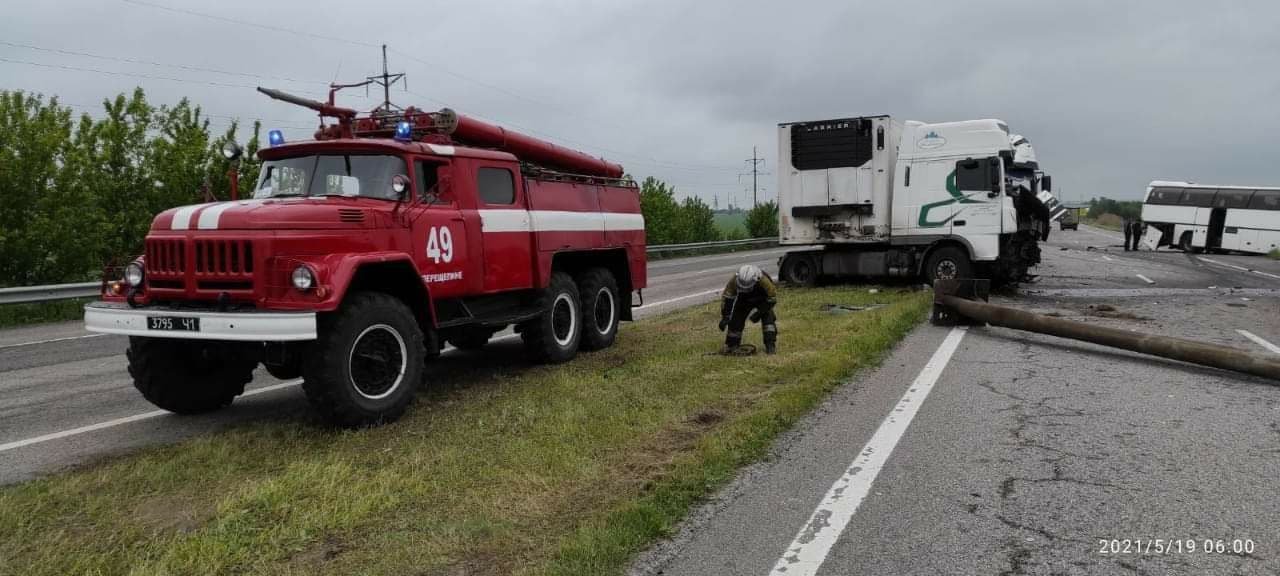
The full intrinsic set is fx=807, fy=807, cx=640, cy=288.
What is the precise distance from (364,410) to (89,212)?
13324mm

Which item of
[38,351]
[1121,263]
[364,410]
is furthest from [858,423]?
[1121,263]

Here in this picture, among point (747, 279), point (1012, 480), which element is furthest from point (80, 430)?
point (1012, 480)

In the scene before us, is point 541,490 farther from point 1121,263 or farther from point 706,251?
point 706,251

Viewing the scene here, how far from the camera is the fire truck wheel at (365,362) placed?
5.61 metres

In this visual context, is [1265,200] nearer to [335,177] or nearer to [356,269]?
[335,177]

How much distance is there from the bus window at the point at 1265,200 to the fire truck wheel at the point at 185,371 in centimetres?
3794

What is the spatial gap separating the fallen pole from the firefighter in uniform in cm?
328

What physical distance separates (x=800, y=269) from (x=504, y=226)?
11364 mm

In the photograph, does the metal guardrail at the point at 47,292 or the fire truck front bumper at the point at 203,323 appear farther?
the metal guardrail at the point at 47,292

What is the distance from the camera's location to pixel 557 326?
29.2 feet

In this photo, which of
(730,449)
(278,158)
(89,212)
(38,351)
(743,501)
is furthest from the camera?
(89,212)

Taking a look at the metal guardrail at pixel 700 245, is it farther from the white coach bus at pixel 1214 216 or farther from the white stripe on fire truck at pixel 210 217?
the white stripe on fire truck at pixel 210 217

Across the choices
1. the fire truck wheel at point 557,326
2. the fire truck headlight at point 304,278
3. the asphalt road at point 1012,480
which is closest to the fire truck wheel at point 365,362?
the fire truck headlight at point 304,278

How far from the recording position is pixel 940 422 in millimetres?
5984
